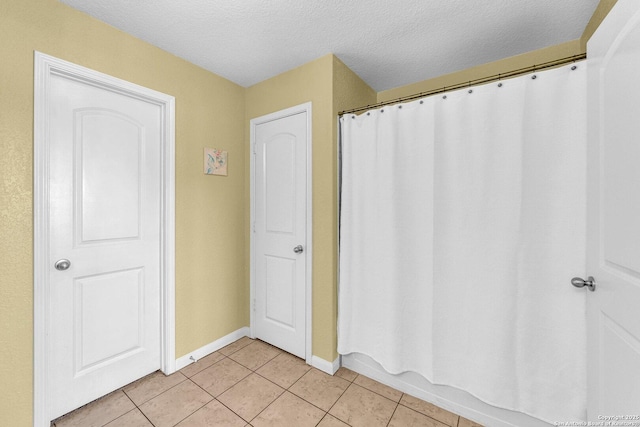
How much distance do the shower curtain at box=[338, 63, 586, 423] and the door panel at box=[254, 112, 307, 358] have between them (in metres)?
0.40

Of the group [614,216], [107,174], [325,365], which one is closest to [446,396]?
[325,365]

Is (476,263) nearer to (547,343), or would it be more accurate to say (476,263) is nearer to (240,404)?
(547,343)

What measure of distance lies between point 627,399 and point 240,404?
6.10ft

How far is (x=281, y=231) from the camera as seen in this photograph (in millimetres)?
2264

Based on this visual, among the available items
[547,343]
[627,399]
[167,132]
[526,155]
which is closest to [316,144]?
[167,132]

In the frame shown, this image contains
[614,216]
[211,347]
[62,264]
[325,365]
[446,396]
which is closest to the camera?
[614,216]

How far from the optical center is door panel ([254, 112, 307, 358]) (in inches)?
84.4

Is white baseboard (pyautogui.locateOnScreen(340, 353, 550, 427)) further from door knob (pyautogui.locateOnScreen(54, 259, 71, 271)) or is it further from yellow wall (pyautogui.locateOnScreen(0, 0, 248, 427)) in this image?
door knob (pyautogui.locateOnScreen(54, 259, 71, 271))

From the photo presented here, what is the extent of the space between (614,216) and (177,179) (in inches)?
97.4

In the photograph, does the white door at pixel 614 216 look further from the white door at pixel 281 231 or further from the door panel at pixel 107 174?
the door panel at pixel 107 174

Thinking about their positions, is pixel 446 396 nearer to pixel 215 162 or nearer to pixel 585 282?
pixel 585 282

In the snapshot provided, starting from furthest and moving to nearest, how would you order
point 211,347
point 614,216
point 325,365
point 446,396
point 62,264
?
point 211,347
point 325,365
point 446,396
point 62,264
point 614,216

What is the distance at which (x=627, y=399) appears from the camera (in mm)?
888

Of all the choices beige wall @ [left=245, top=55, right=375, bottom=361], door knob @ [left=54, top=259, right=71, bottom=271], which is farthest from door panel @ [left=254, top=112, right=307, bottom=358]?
door knob @ [left=54, top=259, right=71, bottom=271]
